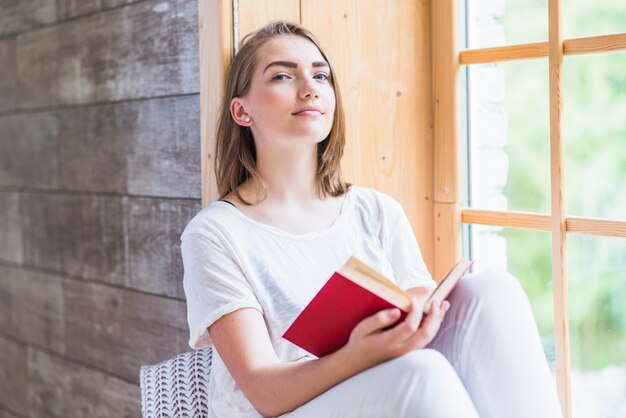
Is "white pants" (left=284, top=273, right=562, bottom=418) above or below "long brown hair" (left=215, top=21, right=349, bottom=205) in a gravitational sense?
below

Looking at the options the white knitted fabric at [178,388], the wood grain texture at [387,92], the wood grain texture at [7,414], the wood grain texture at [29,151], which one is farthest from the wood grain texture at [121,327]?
the wood grain texture at [387,92]

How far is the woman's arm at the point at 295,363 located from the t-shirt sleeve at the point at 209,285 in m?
0.02

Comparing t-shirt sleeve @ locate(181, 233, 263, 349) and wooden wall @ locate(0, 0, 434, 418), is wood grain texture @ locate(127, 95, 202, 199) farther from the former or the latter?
t-shirt sleeve @ locate(181, 233, 263, 349)

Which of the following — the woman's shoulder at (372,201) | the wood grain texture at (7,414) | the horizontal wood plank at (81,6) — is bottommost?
the wood grain texture at (7,414)

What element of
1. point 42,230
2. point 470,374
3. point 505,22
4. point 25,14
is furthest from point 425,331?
point 25,14

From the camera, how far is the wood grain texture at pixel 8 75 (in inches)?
92.8

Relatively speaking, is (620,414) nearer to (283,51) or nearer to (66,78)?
(283,51)

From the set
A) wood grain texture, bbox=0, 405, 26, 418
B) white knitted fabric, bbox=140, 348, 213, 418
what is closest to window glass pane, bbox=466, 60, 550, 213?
white knitted fabric, bbox=140, 348, 213, 418

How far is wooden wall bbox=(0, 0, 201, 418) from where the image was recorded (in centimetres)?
179

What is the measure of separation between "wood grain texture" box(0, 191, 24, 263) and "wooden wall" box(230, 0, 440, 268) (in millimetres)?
1194

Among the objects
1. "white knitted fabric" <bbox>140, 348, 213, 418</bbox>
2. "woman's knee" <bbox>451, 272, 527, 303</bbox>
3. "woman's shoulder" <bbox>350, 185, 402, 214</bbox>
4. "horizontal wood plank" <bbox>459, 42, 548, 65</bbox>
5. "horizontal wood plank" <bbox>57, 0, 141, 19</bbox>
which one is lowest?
"white knitted fabric" <bbox>140, 348, 213, 418</bbox>

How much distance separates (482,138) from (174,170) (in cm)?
75

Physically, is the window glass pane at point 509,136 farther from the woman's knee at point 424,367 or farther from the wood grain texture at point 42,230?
the wood grain texture at point 42,230

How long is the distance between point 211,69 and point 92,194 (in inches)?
25.7
